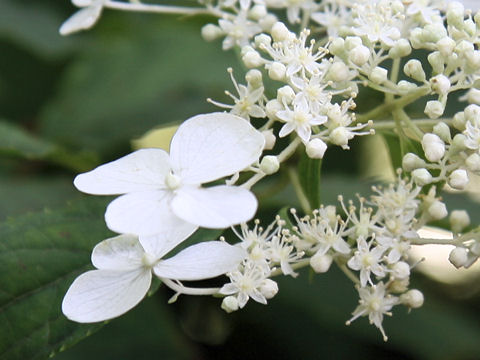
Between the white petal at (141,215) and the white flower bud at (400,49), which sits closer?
the white petal at (141,215)

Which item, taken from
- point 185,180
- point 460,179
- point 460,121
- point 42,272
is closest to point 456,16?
point 460,121

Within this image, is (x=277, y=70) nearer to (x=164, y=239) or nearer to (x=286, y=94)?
(x=286, y=94)

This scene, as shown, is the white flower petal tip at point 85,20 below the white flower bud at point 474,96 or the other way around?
below

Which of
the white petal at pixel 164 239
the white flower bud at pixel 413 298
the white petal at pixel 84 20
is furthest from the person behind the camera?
the white petal at pixel 84 20

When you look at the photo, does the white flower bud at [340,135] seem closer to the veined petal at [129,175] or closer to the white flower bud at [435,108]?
the white flower bud at [435,108]

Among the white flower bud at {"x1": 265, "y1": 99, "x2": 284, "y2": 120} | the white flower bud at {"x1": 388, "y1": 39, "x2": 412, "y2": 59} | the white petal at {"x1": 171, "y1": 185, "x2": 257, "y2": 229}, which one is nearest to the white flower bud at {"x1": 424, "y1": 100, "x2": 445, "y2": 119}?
the white flower bud at {"x1": 388, "y1": 39, "x2": 412, "y2": 59}

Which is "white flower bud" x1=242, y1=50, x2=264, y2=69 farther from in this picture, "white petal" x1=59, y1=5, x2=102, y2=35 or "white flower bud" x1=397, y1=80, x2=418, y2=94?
"white petal" x1=59, y1=5, x2=102, y2=35

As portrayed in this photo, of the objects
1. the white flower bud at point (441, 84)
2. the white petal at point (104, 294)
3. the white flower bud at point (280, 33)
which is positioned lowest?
the white petal at point (104, 294)

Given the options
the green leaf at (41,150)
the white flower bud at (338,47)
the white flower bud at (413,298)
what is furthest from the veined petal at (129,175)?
the green leaf at (41,150)
